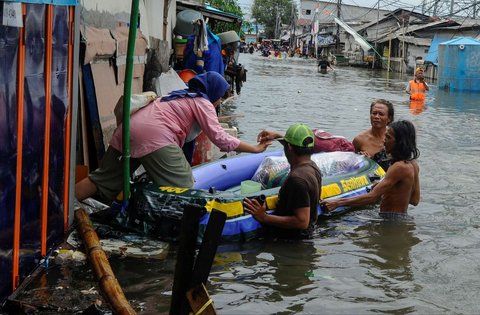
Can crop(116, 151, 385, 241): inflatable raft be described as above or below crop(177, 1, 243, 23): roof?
below

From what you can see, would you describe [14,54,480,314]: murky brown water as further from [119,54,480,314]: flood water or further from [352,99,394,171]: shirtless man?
[352,99,394,171]: shirtless man

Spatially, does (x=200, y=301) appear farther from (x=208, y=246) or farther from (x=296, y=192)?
(x=296, y=192)

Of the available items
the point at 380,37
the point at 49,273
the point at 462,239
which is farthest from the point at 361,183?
the point at 380,37

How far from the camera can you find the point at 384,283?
18.1 feet

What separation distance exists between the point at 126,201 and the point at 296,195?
149 cm

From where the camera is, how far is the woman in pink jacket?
19.2 ft

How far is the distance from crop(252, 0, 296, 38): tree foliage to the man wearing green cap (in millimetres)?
106474

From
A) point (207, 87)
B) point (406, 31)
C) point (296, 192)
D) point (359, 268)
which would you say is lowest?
point (359, 268)

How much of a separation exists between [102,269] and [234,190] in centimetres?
293

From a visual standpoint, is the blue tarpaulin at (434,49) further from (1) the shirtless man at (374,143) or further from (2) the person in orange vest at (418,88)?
(1) the shirtless man at (374,143)

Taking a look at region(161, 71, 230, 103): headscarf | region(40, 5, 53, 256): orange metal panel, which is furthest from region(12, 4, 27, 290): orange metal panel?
region(161, 71, 230, 103): headscarf

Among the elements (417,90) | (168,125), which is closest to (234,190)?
(168,125)

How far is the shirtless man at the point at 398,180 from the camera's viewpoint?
21.1 ft

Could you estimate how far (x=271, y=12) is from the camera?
11481 cm
